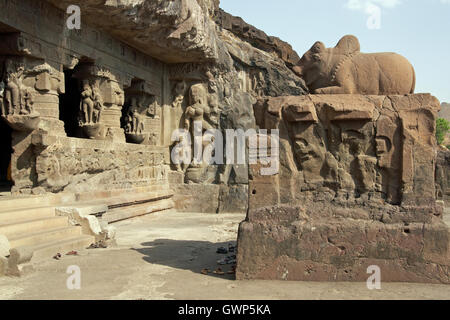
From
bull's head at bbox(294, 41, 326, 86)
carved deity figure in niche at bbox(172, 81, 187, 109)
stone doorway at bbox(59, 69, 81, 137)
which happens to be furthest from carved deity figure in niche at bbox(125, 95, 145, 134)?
bull's head at bbox(294, 41, 326, 86)

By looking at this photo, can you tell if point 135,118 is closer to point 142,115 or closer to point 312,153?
point 142,115

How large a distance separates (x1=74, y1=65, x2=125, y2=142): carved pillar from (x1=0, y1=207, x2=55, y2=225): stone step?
3.10 m

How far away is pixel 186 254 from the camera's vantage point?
5723mm

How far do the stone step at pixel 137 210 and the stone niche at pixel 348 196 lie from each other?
4.36 meters

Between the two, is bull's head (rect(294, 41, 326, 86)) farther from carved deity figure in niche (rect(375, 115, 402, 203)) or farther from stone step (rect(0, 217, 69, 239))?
stone step (rect(0, 217, 69, 239))

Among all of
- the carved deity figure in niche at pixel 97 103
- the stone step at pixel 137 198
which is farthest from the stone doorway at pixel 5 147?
the stone step at pixel 137 198

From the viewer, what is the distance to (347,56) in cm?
532

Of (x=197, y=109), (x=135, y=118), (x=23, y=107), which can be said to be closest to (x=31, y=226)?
(x=23, y=107)

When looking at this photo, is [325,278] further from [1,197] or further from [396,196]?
[1,197]

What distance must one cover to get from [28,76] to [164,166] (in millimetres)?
4873

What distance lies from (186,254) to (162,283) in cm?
150

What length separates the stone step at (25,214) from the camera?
18.5 feet

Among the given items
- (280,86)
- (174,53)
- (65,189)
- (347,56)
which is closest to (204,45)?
(174,53)

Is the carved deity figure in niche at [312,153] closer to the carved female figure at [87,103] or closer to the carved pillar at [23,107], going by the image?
the carved pillar at [23,107]
